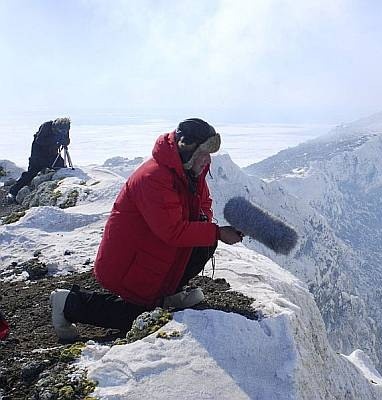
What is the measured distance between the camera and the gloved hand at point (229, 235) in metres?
6.03

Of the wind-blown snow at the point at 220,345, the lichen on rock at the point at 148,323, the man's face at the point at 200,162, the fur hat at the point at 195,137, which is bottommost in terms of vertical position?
the wind-blown snow at the point at 220,345

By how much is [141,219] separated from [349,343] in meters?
51.9

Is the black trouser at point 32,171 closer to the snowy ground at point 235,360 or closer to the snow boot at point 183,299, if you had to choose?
the snowy ground at point 235,360

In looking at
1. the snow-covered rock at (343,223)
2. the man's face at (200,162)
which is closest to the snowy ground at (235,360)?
the man's face at (200,162)

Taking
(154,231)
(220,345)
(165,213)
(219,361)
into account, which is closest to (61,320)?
(154,231)

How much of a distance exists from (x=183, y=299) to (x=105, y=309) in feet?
2.88

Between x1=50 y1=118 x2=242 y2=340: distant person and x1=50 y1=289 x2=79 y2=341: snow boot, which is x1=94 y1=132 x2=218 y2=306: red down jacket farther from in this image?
x1=50 y1=289 x2=79 y2=341: snow boot

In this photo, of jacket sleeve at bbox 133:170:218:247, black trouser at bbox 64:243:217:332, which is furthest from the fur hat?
black trouser at bbox 64:243:217:332

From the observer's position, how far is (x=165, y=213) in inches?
222

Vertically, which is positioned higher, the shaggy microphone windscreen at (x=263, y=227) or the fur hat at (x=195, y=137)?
the fur hat at (x=195, y=137)

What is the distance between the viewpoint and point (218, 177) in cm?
4781

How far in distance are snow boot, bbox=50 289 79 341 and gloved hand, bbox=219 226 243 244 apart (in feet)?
6.29

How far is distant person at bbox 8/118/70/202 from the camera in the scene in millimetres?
20562

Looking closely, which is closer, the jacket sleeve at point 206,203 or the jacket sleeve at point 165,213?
the jacket sleeve at point 165,213
